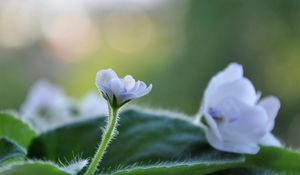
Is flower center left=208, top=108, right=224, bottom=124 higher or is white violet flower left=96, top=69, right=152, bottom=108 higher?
white violet flower left=96, top=69, right=152, bottom=108

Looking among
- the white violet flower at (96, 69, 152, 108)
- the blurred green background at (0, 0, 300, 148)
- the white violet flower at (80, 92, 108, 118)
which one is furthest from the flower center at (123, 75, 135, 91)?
the blurred green background at (0, 0, 300, 148)

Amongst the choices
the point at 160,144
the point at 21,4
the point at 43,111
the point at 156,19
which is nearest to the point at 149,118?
the point at 160,144

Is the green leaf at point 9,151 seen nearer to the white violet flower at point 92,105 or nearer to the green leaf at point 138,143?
the green leaf at point 138,143

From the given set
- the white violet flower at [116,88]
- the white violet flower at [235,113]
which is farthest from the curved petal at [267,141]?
the white violet flower at [116,88]

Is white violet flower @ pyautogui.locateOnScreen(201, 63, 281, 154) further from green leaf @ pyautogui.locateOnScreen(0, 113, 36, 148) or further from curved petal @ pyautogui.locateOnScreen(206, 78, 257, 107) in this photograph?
green leaf @ pyautogui.locateOnScreen(0, 113, 36, 148)

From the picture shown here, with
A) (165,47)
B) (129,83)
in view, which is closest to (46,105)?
(129,83)

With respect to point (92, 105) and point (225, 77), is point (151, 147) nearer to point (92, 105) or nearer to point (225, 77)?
point (225, 77)
